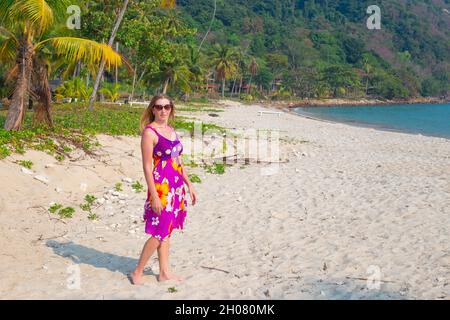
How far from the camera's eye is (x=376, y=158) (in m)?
15.9

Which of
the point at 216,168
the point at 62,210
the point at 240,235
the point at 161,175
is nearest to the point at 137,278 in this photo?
the point at 161,175

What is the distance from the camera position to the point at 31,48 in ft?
39.9

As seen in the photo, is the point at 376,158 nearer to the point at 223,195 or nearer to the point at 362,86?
the point at 223,195

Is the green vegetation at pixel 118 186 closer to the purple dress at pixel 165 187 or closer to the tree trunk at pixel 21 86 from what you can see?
the tree trunk at pixel 21 86

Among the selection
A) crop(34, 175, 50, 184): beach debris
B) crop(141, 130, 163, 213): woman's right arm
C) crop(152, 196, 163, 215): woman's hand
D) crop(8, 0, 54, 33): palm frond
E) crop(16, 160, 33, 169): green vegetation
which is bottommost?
crop(34, 175, 50, 184): beach debris

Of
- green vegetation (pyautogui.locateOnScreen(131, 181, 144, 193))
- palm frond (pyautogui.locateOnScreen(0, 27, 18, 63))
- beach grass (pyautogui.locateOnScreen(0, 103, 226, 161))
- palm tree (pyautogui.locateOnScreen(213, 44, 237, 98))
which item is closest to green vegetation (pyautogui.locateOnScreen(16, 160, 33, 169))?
beach grass (pyautogui.locateOnScreen(0, 103, 226, 161))

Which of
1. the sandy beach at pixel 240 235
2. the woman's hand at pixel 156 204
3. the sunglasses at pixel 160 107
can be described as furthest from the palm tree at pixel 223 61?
the woman's hand at pixel 156 204

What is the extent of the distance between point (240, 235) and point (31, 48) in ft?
27.7

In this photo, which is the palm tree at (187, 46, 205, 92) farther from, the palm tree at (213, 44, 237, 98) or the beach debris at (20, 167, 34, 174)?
the beach debris at (20, 167, 34, 174)

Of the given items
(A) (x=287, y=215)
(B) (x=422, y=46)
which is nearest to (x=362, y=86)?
(B) (x=422, y=46)

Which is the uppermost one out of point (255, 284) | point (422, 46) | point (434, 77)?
point (422, 46)

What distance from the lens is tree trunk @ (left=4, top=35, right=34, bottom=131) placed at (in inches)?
477
